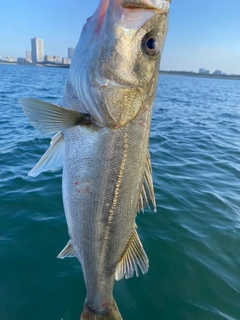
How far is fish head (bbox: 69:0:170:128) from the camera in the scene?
1924 millimetres

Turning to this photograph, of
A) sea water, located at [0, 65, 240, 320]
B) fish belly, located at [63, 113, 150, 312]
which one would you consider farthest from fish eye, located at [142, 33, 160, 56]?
sea water, located at [0, 65, 240, 320]

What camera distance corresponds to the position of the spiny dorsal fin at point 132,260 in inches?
96.3

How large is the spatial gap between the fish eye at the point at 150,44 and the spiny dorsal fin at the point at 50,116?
0.70 m

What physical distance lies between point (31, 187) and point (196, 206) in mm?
3902

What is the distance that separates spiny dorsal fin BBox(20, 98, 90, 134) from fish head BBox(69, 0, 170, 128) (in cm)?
12

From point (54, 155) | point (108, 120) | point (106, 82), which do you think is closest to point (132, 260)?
point (54, 155)

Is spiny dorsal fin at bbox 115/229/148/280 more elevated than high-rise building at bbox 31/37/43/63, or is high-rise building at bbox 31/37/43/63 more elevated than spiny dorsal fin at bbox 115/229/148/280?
high-rise building at bbox 31/37/43/63

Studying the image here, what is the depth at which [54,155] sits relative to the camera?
2.44 m

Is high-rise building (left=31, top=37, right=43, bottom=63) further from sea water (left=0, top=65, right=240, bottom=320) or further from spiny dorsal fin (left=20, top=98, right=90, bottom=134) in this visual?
spiny dorsal fin (left=20, top=98, right=90, bottom=134)

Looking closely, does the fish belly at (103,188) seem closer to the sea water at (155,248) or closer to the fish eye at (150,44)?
the fish eye at (150,44)

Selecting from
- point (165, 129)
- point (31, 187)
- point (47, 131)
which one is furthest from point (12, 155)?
point (165, 129)

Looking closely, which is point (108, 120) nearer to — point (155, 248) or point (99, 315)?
point (99, 315)

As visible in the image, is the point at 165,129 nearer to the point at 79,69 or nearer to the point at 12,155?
the point at 12,155

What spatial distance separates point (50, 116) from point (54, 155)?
48 cm
